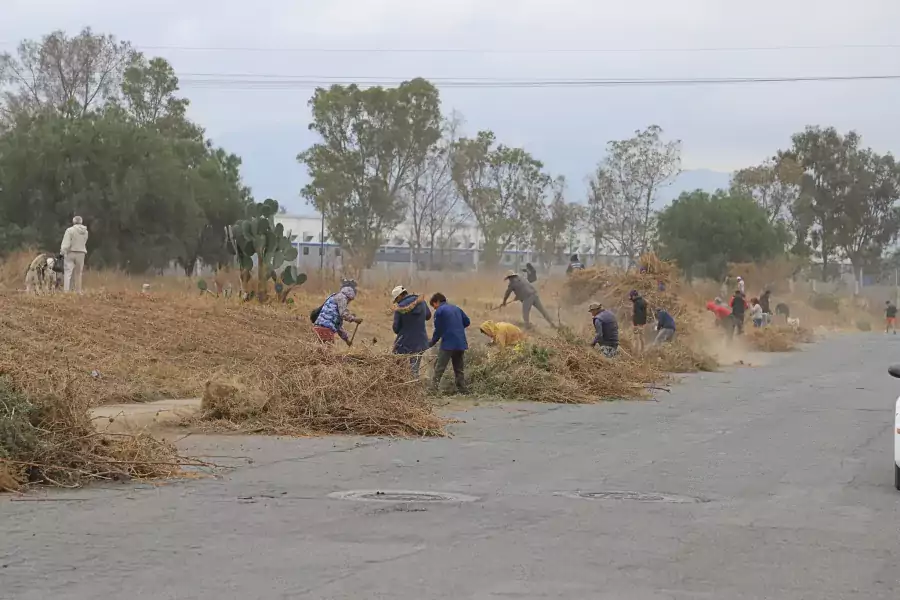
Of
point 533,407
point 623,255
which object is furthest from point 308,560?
point 623,255

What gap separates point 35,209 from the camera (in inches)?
1777

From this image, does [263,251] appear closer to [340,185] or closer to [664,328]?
[664,328]

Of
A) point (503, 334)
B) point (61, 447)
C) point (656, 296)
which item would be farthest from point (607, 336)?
point (61, 447)

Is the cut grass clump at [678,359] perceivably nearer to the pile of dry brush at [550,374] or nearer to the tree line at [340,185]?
the pile of dry brush at [550,374]

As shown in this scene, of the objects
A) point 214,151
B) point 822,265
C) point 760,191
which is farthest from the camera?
point 822,265

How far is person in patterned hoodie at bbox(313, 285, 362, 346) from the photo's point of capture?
18.9 m

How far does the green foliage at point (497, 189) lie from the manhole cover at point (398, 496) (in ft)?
186

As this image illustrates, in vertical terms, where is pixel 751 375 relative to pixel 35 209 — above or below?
below

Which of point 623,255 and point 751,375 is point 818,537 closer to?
point 751,375

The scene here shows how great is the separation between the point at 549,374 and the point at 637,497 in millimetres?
9712

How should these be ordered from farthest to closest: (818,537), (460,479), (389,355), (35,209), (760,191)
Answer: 1. (760,191)
2. (35,209)
3. (389,355)
4. (460,479)
5. (818,537)

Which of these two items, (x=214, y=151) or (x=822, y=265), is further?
(x=822, y=265)

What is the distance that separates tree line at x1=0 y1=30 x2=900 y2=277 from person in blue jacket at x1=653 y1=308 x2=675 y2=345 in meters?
22.8

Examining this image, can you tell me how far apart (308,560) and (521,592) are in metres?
1.44
